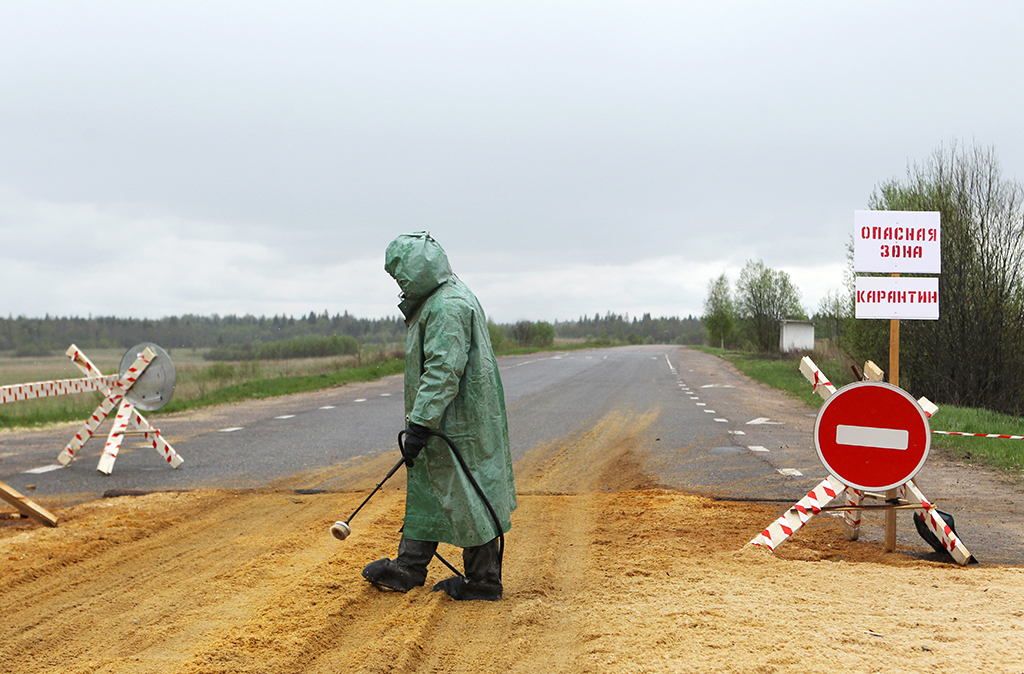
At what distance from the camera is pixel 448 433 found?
4.44 metres

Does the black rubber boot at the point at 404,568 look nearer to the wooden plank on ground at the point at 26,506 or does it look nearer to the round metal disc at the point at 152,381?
the wooden plank on ground at the point at 26,506

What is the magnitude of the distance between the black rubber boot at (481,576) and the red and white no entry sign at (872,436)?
92.8 inches

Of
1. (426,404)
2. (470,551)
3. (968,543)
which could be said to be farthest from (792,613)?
(968,543)

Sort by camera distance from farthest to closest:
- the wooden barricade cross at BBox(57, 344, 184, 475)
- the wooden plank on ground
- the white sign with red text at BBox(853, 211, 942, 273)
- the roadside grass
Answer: the roadside grass
the wooden barricade cross at BBox(57, 344, 184, 475)
the wooden plank on ground
the white sign with red text at BBox(853, 211, 942, 273)

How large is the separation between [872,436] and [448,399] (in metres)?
2.99

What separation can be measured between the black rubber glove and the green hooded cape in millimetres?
52

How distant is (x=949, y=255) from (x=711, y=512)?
49.0 ft

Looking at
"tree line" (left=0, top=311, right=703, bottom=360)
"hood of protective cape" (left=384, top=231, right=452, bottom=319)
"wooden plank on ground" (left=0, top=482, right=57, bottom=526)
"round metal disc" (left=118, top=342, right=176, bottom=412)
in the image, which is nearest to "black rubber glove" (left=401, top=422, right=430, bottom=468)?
"hood of protective cape" (left=384, top=231, right=452, bottom=319)

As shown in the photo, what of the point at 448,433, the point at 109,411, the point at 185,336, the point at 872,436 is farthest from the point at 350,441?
the point at 185,336

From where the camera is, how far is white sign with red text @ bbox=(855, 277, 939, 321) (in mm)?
5922

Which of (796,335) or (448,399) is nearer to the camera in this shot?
(448,399)

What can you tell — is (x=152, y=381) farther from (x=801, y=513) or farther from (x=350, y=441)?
(x=801, y=513)

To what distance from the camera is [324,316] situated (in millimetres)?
58875

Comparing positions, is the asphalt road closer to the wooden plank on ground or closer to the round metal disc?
the round metal disc
